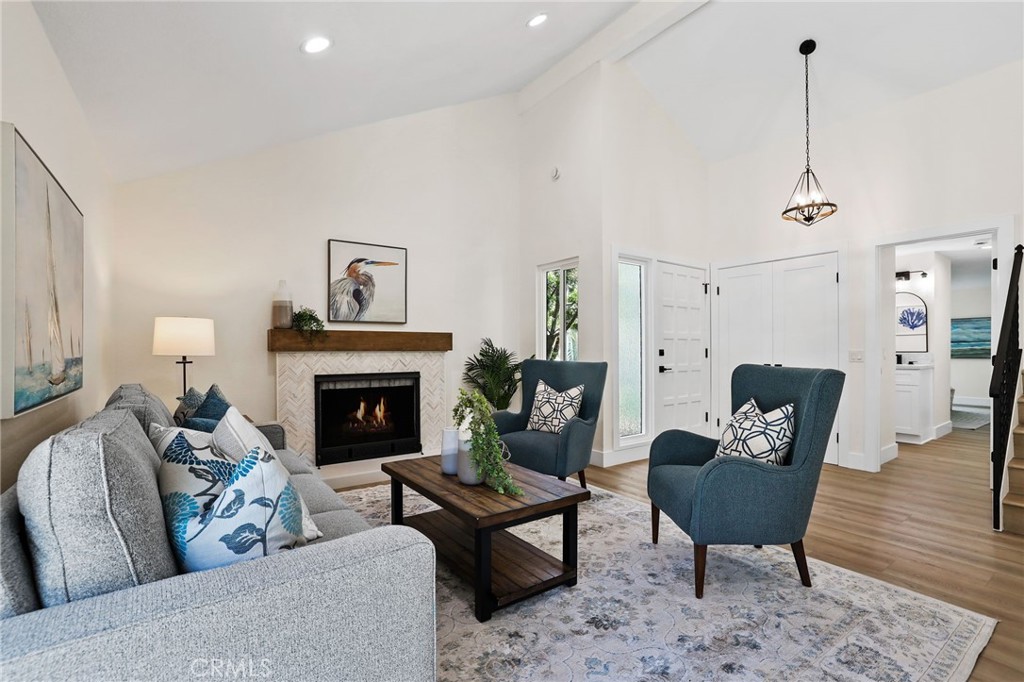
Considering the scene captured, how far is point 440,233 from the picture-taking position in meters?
5.02

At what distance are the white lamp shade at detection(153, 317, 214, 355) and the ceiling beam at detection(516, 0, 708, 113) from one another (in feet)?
13.1

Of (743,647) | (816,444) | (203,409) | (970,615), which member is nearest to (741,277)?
(816,444)

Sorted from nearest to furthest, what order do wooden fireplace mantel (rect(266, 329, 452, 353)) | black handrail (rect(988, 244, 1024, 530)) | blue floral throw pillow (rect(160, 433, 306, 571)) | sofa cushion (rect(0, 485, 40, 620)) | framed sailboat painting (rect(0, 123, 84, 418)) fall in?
sofa cushion (rect(0, 485, 40, 620))
blue floral throw pillow (rect(160, 433, 306, 571))
framed sailboat painting (rect(0, 123, 84, 418))
black handrail (rect(988, 244, 1024, 530))
wooden fireplace mantel (rect(266, 329, 452, 353))

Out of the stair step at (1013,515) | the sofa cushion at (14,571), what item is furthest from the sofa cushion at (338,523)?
the stair step at (1013,515)

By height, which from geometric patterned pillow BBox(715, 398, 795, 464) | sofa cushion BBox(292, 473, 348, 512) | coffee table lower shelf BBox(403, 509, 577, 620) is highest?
geometric patterned pillow BBox(715, 398, 795, 464)

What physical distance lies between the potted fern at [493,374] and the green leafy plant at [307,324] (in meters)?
1.60

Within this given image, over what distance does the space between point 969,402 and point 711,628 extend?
1006 centimetres

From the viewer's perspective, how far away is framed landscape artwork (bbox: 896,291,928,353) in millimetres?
6566

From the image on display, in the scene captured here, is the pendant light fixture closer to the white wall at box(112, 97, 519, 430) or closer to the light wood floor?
the light wood floor

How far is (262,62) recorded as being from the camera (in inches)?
96.8

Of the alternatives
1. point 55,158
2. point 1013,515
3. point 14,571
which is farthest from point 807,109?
point 14,571

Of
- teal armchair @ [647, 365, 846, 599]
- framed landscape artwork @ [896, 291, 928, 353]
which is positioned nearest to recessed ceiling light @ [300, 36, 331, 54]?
teal armchair @ [647, 365, 846, 599]

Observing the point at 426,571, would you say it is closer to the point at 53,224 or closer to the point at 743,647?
the point at 743,647

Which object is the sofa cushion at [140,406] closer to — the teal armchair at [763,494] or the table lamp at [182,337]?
the table lamp at [182,337]
